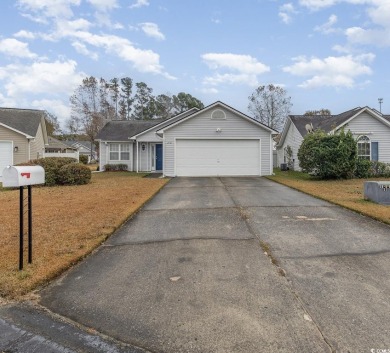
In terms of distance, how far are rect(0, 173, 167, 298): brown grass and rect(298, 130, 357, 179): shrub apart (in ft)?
31.0

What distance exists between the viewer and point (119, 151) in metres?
24.2

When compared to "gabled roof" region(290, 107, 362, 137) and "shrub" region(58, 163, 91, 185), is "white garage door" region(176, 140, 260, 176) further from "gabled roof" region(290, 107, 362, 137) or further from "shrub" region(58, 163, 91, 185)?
"gabled roof" region(290, 107, 362, 137)

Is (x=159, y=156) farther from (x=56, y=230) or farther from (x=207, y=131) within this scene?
(x=56, y=230)

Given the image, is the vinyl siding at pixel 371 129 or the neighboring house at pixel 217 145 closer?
the neighboring house at pixel 217 145

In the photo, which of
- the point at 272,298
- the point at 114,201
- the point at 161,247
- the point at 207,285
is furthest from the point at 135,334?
the point at 114,201

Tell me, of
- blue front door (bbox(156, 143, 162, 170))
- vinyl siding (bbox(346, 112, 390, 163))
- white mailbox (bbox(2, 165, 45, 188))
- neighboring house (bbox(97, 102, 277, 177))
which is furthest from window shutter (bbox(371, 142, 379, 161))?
white mailbox (bbox(2, 165, 45, 188))

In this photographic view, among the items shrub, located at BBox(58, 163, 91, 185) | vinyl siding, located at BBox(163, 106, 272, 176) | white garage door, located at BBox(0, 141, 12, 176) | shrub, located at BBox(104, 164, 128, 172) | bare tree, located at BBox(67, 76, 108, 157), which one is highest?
bare tree, located at BBox(67, 76, 108, 157)

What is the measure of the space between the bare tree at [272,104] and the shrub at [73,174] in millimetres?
32909

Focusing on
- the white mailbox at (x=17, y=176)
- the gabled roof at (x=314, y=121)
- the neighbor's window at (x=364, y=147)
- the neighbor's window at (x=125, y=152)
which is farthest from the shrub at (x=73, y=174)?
the neighbor's window at (x=364, y=147)

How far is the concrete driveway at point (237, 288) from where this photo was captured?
2594 mm

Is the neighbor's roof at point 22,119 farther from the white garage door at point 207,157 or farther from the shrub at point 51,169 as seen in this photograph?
the white garage door at point 207,157

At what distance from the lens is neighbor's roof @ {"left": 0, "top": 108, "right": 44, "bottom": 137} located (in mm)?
20125

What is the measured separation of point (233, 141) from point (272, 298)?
15.5m

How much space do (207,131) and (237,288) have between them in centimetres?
1517
